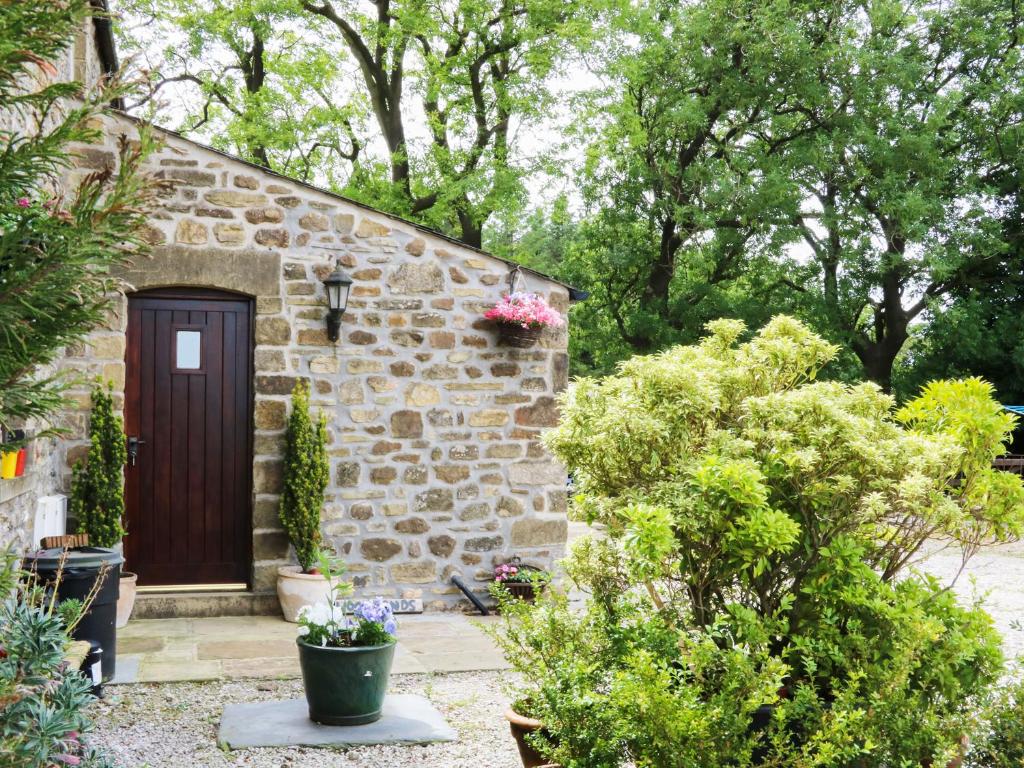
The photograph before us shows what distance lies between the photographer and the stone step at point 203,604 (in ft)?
21.5

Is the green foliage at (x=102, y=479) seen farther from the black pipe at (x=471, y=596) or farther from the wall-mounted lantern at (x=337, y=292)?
the black pipe at (x=471, y=596)

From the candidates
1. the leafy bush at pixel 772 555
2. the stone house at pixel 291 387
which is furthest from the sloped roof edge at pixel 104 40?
the leafy bush at pixel 772 555

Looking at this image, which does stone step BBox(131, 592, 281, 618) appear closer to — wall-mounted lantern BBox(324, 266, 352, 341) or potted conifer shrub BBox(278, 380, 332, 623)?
potted conifer shrub BBox(278, 380, 332, 623)

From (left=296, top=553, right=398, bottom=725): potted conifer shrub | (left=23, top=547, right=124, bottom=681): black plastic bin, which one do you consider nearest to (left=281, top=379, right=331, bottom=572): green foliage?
(left=23, top=547, right=124, bottom=681): black plastic bin

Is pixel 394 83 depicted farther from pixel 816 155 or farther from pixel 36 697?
pixel 36 697

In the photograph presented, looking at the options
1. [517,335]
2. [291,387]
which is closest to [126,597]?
[291,387]

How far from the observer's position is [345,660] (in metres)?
4.24

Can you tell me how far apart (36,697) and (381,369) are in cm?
462

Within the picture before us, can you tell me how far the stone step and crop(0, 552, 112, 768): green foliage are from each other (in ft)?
12.3

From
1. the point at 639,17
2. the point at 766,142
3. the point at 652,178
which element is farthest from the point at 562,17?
the point at 766,142

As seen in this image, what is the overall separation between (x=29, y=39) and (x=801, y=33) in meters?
15.5

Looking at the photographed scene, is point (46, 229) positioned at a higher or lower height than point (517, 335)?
lower

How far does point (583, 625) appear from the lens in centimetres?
345

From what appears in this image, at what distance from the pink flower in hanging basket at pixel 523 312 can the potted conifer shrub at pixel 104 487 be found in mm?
2775
